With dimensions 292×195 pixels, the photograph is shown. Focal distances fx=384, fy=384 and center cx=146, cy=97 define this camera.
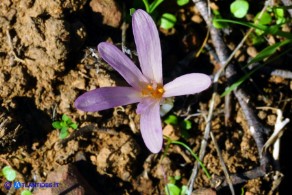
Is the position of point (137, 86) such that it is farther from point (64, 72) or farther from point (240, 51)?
point (240, 51)

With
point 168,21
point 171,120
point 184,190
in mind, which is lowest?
point 184,190

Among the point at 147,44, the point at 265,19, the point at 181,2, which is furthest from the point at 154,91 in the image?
the point at 265,19

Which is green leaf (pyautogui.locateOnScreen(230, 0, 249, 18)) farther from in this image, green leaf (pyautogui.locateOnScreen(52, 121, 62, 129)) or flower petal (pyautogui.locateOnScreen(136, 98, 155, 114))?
green leaf (pyautogui.locateOnScreen(52, 121, 62, 129))

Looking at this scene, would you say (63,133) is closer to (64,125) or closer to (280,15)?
(64,125)

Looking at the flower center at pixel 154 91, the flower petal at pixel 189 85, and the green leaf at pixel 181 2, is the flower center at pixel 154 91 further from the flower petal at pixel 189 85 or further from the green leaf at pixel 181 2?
the green leaf at pixel 181 2

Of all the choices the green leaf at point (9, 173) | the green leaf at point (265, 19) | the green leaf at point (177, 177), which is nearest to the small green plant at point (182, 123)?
the green leaf at point (177, 177)

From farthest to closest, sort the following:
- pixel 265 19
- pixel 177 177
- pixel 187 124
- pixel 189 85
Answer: pixel 265 19 < pixel 187 124 < pixel 177 177 < pixel 189 85
